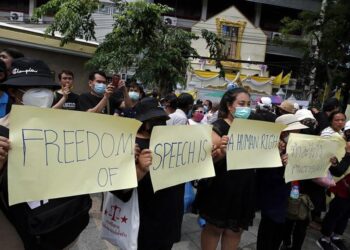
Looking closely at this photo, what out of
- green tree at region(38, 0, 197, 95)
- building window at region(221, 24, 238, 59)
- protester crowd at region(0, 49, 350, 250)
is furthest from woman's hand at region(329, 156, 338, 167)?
building window at region(221, 24, 238, 59)

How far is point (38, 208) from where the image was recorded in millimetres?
1614

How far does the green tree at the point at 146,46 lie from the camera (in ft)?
22.5

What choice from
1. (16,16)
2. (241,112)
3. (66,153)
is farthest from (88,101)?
(16,16)

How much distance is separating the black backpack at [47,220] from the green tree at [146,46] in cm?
528

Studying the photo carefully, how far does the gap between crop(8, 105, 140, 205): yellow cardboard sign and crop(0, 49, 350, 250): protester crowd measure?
78mm

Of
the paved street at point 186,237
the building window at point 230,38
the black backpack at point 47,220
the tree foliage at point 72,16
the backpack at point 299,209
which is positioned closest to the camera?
the black backpack at point 47,220

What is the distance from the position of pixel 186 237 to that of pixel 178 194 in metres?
1.67

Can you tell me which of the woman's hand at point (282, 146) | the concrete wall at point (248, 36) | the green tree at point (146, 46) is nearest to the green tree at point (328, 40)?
the concrete wall at point (248, 36)

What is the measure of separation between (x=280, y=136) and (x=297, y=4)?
29.5 meters

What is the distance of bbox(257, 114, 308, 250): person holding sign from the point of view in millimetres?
2889

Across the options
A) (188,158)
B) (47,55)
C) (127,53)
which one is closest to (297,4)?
(47,55)

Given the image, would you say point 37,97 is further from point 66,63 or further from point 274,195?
point 66,63

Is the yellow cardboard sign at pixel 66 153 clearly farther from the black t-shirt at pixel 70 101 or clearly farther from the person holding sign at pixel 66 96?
the black t-shirt at pixel 70 101

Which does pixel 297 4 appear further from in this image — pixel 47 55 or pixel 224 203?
pixel 224 203
